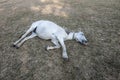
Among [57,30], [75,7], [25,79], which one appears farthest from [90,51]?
[75,7]

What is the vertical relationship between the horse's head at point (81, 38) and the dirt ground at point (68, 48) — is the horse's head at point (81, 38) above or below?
above

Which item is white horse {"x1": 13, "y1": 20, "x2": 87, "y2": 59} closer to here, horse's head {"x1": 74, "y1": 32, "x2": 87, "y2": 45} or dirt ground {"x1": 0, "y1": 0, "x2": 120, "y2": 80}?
horse's head {"x1": 74, "y1": 32, "x2": 87, "y2": 45}

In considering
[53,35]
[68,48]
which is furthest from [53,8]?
[68,48]

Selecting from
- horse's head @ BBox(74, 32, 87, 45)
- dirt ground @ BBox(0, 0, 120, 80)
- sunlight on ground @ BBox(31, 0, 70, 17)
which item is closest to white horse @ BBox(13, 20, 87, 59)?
horse's head @ BBox(74, 32, 87, 45)

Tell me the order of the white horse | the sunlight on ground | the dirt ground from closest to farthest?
the dirt ground, the white horse, the sunlight on ground

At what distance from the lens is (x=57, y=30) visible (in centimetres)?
447

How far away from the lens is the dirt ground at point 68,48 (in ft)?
11.9

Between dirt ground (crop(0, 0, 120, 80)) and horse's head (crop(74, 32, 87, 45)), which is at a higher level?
horse's head (crop(74, 32, 87, 45))

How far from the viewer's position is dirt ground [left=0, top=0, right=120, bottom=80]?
11.9 feet

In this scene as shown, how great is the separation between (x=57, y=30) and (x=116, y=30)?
1.69 meters

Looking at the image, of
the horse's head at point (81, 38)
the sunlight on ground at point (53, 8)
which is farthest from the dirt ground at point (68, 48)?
the horse's head at point (81, 38)

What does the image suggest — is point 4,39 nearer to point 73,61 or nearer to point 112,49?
point 73,61

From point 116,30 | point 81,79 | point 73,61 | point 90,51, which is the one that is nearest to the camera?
point 81,79

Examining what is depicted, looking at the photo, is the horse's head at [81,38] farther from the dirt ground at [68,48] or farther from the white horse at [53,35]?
the dirt ground at [68,48]
